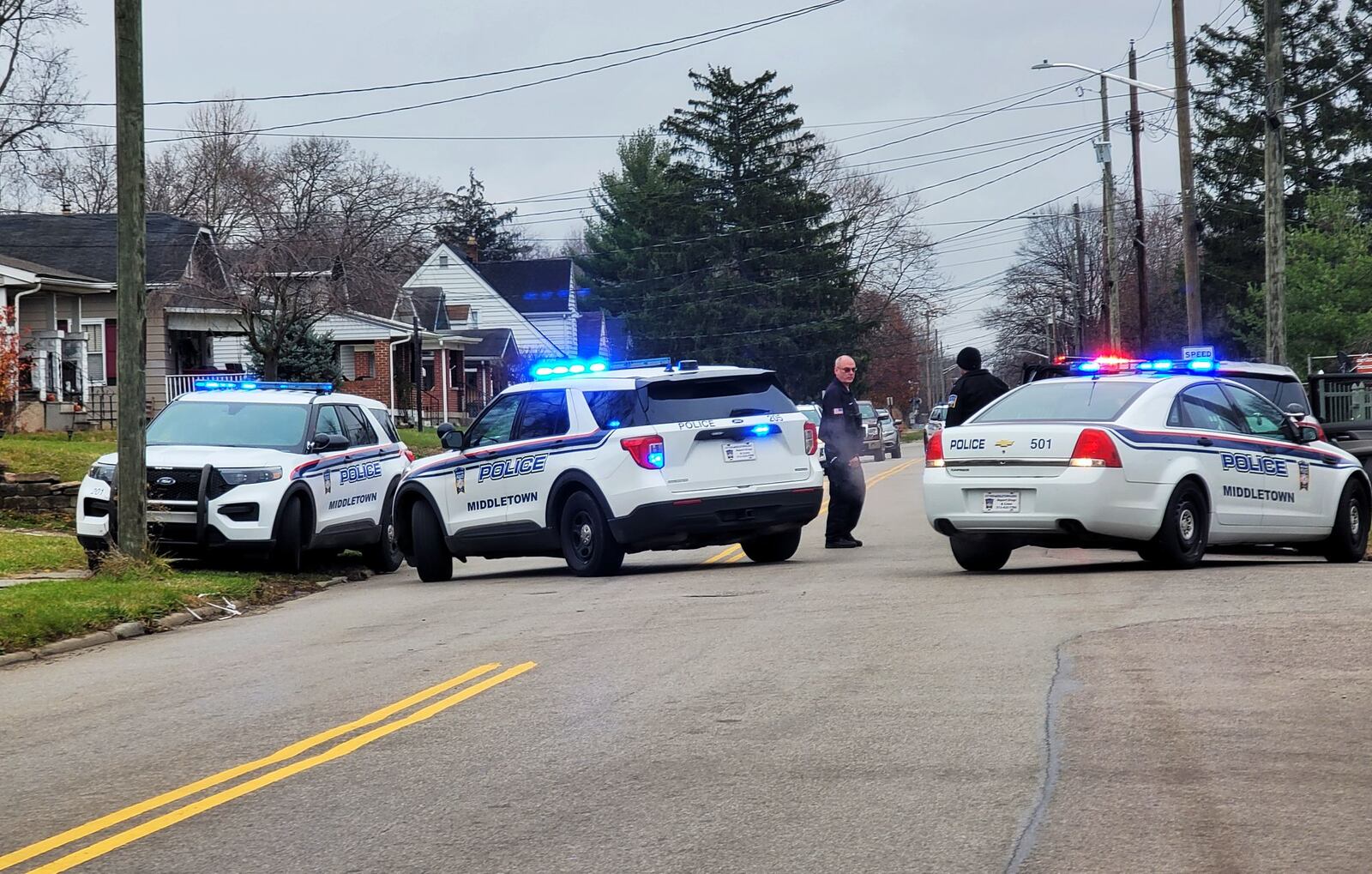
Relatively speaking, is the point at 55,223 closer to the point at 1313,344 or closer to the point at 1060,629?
the point at 1313,344

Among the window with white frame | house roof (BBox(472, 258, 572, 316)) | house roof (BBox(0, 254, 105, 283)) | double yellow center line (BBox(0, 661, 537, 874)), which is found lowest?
double yellow center line (BBox(0, 661, 537, 874))

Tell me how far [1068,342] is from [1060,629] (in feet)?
318

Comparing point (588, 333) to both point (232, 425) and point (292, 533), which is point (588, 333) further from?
point (292, 533)

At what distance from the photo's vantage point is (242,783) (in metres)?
6.99

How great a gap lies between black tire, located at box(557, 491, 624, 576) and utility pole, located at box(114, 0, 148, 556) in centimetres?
405

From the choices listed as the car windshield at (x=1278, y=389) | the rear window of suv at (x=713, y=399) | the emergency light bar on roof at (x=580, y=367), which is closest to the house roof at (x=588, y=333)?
the emergency light bar on roof at (x=580, y=367)

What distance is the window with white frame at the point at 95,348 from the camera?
42969mm

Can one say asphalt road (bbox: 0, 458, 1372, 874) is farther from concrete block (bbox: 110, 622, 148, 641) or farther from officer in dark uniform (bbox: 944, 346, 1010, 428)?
officer in dark uniform (bbox: 944, 346, 1010, 428)

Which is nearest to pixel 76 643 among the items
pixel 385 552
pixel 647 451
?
pixel 647 451

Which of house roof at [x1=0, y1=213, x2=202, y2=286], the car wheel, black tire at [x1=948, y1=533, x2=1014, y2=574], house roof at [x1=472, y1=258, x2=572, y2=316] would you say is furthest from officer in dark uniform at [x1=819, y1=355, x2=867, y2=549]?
house roof at [x1=472, y1=258, x2=572, y2=316]

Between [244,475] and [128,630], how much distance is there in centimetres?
406

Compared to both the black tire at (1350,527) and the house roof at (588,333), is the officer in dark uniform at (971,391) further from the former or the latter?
the house roof at (588,333)

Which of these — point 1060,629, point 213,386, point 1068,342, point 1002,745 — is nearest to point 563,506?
point 213,386

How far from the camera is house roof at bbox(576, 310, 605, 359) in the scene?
309ft
